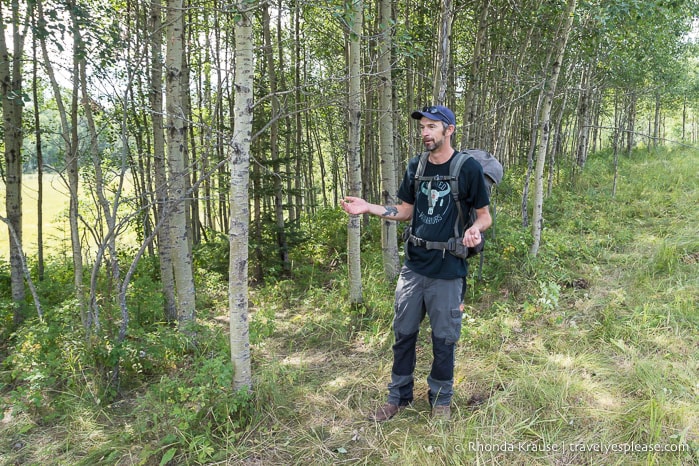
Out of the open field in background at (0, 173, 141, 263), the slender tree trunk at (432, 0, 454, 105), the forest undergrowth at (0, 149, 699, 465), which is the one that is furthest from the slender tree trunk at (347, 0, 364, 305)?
the open field in background at (0, 173, 141, 263)

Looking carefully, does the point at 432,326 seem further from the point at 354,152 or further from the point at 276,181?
the point at 276,181

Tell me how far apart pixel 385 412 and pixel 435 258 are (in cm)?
125

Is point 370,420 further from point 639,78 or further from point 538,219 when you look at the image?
point 639,78

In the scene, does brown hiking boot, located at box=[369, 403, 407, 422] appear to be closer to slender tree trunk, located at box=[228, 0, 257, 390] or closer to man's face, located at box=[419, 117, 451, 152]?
slender tree trunk, located at box=[228, 0, 257, 390]

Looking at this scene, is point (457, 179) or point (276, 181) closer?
point (457, 179)

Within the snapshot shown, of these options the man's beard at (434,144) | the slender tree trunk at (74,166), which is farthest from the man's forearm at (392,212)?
the slender tree trunk at (74,166)

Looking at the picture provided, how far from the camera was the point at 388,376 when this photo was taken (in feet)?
11.8

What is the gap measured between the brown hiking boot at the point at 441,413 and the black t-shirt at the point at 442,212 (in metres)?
1.00

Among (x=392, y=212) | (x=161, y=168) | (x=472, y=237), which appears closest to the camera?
(x=472, y=237)

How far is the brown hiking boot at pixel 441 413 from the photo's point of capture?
2891mm

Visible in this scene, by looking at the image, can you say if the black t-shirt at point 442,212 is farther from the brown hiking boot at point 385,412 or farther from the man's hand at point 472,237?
the brown hiking boot at point 385,412

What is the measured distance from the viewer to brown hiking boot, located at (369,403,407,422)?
301 cm

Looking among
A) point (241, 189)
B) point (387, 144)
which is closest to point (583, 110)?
point (387, 144)

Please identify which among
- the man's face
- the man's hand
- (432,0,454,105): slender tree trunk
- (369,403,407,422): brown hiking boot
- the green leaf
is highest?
(432,0,454,105): slender tree trunk
